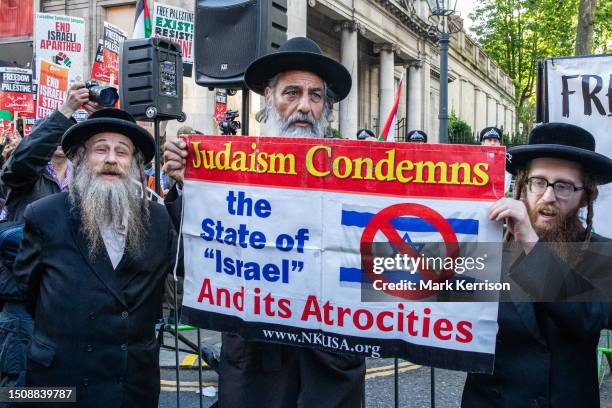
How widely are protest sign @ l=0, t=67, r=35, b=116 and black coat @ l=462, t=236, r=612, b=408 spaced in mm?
12319

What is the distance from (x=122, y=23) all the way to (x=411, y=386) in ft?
48.6

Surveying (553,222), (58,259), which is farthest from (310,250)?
(58,259)

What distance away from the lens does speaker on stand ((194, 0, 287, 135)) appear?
3.79 metres

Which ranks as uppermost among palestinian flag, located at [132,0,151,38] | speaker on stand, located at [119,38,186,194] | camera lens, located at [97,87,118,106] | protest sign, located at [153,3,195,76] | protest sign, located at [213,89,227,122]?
protest sign, located at [153,3,195,76]

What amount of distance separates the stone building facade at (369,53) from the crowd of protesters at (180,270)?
9.02 meters

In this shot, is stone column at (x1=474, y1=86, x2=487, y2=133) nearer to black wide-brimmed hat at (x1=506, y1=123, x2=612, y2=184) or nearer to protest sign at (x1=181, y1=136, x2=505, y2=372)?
black wide-brimmed hat at (x1=506, y1=123, x2=612, y2=184)

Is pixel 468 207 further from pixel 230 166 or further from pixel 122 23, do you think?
pixel 122 23

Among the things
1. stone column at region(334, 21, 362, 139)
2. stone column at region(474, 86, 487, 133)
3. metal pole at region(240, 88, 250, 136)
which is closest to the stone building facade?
stone column at region(334, 21, 362, 139)

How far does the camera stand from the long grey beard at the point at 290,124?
2.88 meters

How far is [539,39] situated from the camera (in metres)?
34.5

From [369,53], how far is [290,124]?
26.1 m

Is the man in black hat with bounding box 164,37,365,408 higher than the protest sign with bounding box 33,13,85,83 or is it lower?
lower

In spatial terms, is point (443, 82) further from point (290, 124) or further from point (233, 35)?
point (290, 124)

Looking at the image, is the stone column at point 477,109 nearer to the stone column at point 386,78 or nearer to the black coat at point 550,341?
the stone column at point 386,78
